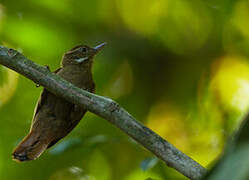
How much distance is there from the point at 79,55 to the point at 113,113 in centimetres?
173

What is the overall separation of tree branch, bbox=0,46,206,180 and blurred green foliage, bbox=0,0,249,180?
181 centimetres

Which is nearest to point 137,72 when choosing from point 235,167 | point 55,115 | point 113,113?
point 55,115

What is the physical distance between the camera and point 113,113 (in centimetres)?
201

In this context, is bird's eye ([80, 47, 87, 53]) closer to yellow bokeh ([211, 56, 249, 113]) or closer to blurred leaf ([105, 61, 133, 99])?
blurred leaf ([105, 61, 133, 99])

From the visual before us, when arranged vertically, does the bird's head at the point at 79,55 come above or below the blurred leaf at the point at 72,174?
above

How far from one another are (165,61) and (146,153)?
0.82 m

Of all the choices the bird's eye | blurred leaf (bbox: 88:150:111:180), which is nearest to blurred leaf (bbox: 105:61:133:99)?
the bird's eye

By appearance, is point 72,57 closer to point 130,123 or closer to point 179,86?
point 179,86

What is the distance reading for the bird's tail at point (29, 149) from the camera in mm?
2824

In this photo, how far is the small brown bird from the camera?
2.92m

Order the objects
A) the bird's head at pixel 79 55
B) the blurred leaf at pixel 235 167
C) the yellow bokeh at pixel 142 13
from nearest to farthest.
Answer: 1. the blurred leaf at pixel 235 167
2. the bird's head at pixel 79 55
3. the yellow bokeh at pixel 142 13

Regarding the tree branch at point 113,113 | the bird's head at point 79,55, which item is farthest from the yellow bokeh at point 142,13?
the tree branch at point 113,113

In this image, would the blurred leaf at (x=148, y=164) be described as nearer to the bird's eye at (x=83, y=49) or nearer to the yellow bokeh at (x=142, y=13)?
the bird's eye at (x=83, y=49)

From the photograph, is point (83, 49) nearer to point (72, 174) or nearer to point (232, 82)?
point (72, 174)
